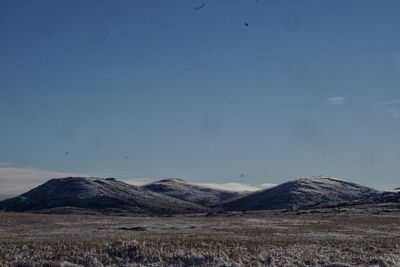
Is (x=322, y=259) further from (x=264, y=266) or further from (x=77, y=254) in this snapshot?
(x=77, y=254)

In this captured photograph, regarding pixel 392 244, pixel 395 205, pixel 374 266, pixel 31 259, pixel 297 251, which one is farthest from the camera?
pixel 395 205

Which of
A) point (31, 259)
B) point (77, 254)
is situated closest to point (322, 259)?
point (77, 254)

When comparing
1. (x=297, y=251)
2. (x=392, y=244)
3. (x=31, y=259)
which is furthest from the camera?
(x=392, y=244)

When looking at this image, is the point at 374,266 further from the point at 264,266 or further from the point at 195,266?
the point at 195,266

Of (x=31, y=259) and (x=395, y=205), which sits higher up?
(x=395, y=205)

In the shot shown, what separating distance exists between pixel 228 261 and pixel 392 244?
48.8 ft

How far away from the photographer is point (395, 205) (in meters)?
141

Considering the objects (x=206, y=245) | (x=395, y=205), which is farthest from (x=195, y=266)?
(x=395, y=205)

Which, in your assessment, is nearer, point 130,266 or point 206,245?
A: point 130,266

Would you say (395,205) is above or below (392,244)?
above

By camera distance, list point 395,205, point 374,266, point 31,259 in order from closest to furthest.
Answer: point 31,259 < point 374,266 < point 395,205

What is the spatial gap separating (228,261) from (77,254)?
848 centimetres

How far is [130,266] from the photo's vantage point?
105ft

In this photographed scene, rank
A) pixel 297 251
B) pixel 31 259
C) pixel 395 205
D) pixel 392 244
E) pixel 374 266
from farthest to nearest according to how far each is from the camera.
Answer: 1. pixel 395 205
2. pixel 392 244
3. pixel 297 251
4. pixel 374 266
5. pixel 31 259
